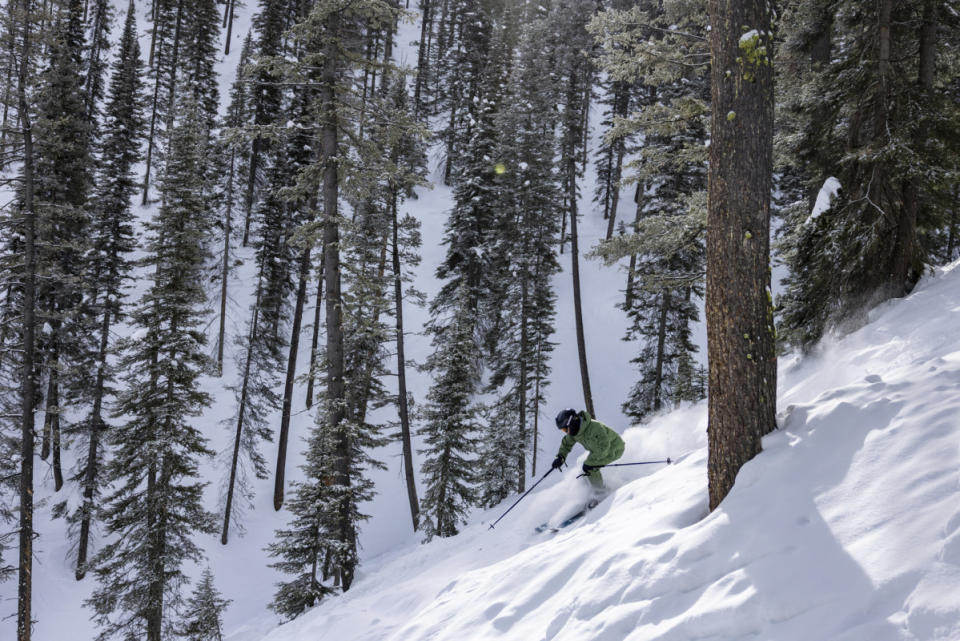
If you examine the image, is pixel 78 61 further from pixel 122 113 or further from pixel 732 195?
pixel 732 195

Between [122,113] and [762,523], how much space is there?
27365 millimetres

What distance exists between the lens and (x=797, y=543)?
151 inches

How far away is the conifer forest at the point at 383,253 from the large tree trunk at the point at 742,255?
0.08 ft

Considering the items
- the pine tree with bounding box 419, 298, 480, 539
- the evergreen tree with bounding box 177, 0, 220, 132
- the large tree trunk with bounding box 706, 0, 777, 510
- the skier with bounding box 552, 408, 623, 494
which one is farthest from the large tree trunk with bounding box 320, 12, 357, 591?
the evergreen tree with bounding box 177, 0, 220, 132

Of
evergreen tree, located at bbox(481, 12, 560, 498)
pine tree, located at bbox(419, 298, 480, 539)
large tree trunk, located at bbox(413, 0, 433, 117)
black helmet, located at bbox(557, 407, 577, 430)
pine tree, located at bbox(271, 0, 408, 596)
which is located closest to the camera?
black helmet, located at bbox(557, 407, 577, 430)

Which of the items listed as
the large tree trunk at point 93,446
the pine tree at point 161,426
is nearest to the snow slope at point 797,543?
the pine tree at point 161,426

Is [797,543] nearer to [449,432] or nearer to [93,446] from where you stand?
[449,432]

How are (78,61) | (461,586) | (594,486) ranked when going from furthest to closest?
(78,61) < (594,486) < (461,586)

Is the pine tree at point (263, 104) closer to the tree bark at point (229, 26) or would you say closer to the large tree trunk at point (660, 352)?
the large tree trunk at point (660, 352)

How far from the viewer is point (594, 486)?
30.5ft

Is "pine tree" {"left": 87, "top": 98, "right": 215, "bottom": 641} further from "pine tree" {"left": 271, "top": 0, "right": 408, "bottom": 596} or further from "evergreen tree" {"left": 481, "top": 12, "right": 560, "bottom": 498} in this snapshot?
"evergreen tree" {"left": 481, "top": 12, "right": 560, "bottom": 498}

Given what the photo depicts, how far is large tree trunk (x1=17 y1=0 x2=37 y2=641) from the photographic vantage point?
486 inches


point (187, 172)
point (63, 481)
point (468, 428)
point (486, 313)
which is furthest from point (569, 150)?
point (63, 481)

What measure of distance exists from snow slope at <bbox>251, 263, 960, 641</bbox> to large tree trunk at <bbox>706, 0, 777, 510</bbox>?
341 mm
